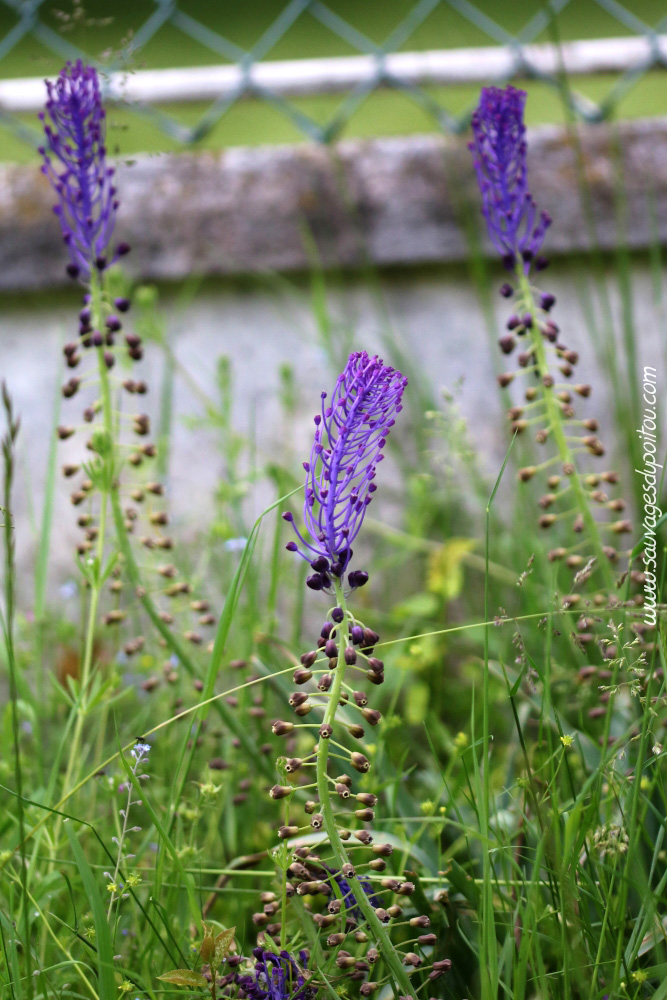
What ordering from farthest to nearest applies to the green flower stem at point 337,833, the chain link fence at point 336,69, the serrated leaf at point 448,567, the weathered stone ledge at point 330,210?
1. the chain link fence at point 336,69
2. the weathered stone ledge at point 330,210
3. the serrated leaf at point 448,567
4. the green flower stem at point 337,833

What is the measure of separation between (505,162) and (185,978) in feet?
3.25

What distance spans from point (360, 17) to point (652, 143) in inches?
367

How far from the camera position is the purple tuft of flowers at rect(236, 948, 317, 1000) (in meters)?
0.77

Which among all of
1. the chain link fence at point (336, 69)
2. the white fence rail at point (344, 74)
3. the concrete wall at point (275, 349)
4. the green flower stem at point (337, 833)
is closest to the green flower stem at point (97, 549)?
the green flower stem at point (337, 833)

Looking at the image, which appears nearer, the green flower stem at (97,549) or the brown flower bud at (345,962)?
the brown flower bud at (345,962)

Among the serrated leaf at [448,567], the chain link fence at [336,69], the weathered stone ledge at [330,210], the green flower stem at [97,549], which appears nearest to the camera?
the green flower stem at [97,549]

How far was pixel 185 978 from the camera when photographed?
770 mm

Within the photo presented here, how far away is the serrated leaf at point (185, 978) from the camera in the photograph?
30.2 inches

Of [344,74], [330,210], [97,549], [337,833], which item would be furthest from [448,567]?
[344,74]

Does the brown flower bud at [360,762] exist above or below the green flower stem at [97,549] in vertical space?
below

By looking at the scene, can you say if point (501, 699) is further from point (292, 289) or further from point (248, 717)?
point (292, 289)

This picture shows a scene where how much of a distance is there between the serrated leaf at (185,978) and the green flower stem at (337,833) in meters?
0.17

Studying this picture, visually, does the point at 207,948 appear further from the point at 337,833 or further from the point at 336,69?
the point at 336,69

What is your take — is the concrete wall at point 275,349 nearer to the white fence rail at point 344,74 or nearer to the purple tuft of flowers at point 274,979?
the white fence rail at point 344,74
